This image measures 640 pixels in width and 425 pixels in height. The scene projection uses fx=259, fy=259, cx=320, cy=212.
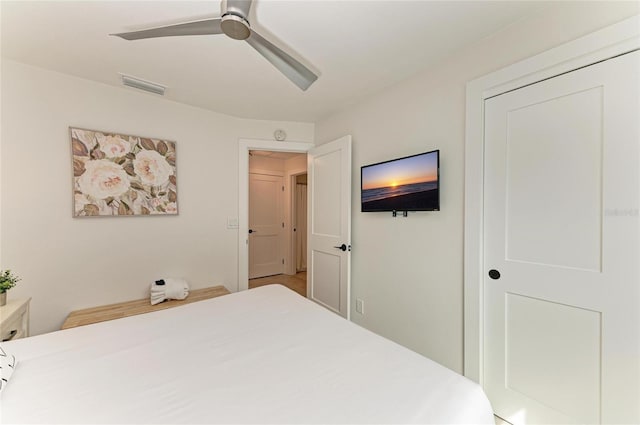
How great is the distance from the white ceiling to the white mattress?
58.7 inches

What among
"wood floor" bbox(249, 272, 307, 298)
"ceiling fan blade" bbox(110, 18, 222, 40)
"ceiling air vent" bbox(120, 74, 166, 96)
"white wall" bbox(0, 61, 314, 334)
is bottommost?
"wood floor" bbox(249, 272, 307, 298)

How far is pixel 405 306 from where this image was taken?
2172mm

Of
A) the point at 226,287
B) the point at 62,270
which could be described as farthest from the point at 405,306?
the point at 62,270

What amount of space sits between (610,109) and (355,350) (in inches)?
64.8

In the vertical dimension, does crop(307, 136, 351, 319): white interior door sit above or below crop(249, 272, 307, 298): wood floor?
above

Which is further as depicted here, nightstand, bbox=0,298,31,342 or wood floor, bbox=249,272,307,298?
wood floor, bbox=249,272,307,298

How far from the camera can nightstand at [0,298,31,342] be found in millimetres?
1500

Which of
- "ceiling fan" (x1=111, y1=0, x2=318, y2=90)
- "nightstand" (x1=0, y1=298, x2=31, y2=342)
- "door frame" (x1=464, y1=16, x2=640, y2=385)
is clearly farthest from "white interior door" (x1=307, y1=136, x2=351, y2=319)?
"nightstand" (x1=0, y1=298, x2=31, y2=342)

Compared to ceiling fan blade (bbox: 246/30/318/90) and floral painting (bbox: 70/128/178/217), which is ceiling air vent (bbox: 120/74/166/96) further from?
ceiling fan blade (bbox: 246/30/318/90)

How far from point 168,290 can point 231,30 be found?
2255mm

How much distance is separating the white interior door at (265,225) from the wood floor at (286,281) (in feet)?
0.46

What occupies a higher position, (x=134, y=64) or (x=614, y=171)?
(x=134, y=64)

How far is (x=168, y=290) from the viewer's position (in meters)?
2.41

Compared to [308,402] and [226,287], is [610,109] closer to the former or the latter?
[308,402]
